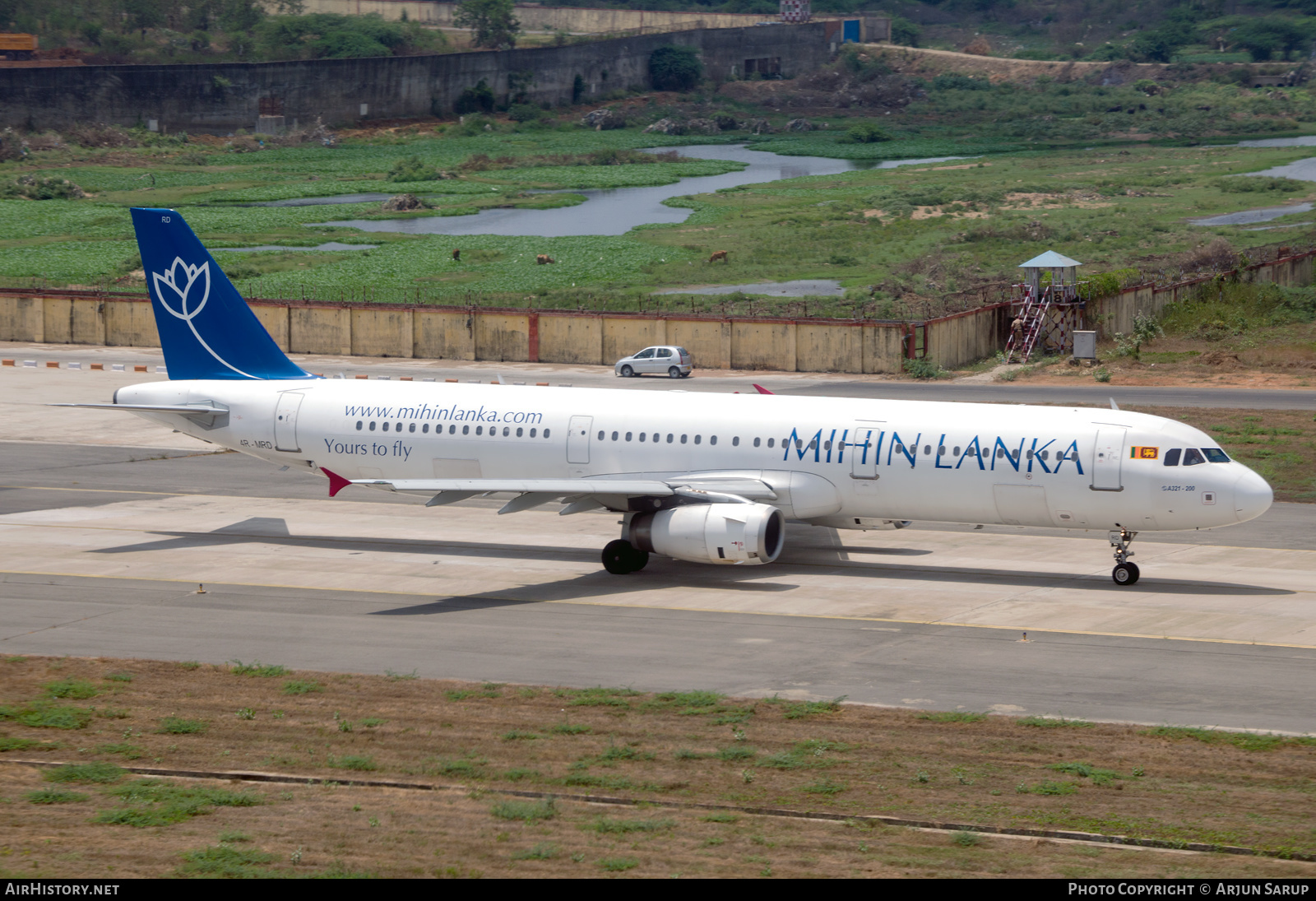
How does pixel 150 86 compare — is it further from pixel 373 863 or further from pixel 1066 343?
pixel 373 863

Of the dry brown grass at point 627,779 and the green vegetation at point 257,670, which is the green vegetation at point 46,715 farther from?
the green vegetation at point 257,670

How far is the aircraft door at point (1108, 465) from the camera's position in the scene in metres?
36.0

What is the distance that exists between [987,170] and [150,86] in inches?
4262

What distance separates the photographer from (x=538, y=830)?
20.2 metres

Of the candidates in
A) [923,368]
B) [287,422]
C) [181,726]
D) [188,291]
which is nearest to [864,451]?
[287,422]

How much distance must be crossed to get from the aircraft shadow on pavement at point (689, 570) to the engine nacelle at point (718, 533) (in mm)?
1127

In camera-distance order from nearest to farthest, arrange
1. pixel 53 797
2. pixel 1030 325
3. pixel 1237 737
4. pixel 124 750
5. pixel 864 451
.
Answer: pixel 53 797, pixel 124 750, pixel 1237 737, pixel 864 451, pixel 1030 325

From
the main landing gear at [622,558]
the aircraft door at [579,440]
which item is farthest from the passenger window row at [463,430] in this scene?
the main landing gear at [622,558]

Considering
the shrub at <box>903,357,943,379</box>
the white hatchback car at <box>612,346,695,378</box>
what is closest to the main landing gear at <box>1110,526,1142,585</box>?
the shrub at <box>903,357,943,379</box>

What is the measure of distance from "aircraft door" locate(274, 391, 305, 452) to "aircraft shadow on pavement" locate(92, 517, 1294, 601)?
282cm

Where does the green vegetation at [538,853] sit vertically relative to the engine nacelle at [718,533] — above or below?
below

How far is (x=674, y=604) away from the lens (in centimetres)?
3559

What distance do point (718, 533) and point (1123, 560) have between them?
1023 centimetres

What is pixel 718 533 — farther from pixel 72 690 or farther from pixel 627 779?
pixel 72 690
